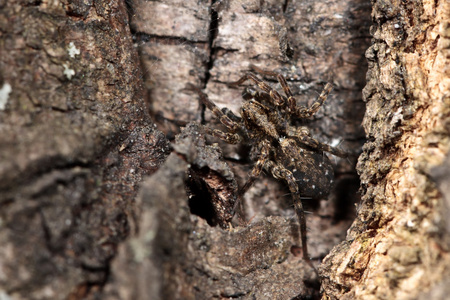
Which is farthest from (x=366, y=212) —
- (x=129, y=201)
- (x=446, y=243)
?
(x=129, y=201)

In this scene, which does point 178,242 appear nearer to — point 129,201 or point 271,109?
point 129,201

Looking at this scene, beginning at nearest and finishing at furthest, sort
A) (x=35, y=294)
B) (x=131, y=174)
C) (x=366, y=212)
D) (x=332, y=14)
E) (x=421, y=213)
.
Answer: (x=35, y=294), (x=421, y=213), (x=131, y=174), (x=366, y=212), (x=332, y=14)

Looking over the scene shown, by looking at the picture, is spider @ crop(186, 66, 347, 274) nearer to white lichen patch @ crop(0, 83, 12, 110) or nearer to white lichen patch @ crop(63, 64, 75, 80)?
white lichen patch @ crop(63, 64, 75, 80)

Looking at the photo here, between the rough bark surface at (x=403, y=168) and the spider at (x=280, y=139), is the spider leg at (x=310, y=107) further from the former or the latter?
the rough bark surface at (x=403, y=168)

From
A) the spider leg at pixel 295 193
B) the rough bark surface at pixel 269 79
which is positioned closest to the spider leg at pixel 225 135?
the rough bark surface at pixel 269 79

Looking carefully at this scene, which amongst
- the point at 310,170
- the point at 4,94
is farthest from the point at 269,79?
the point at 4,94

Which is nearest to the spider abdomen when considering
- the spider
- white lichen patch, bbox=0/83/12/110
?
the spider
